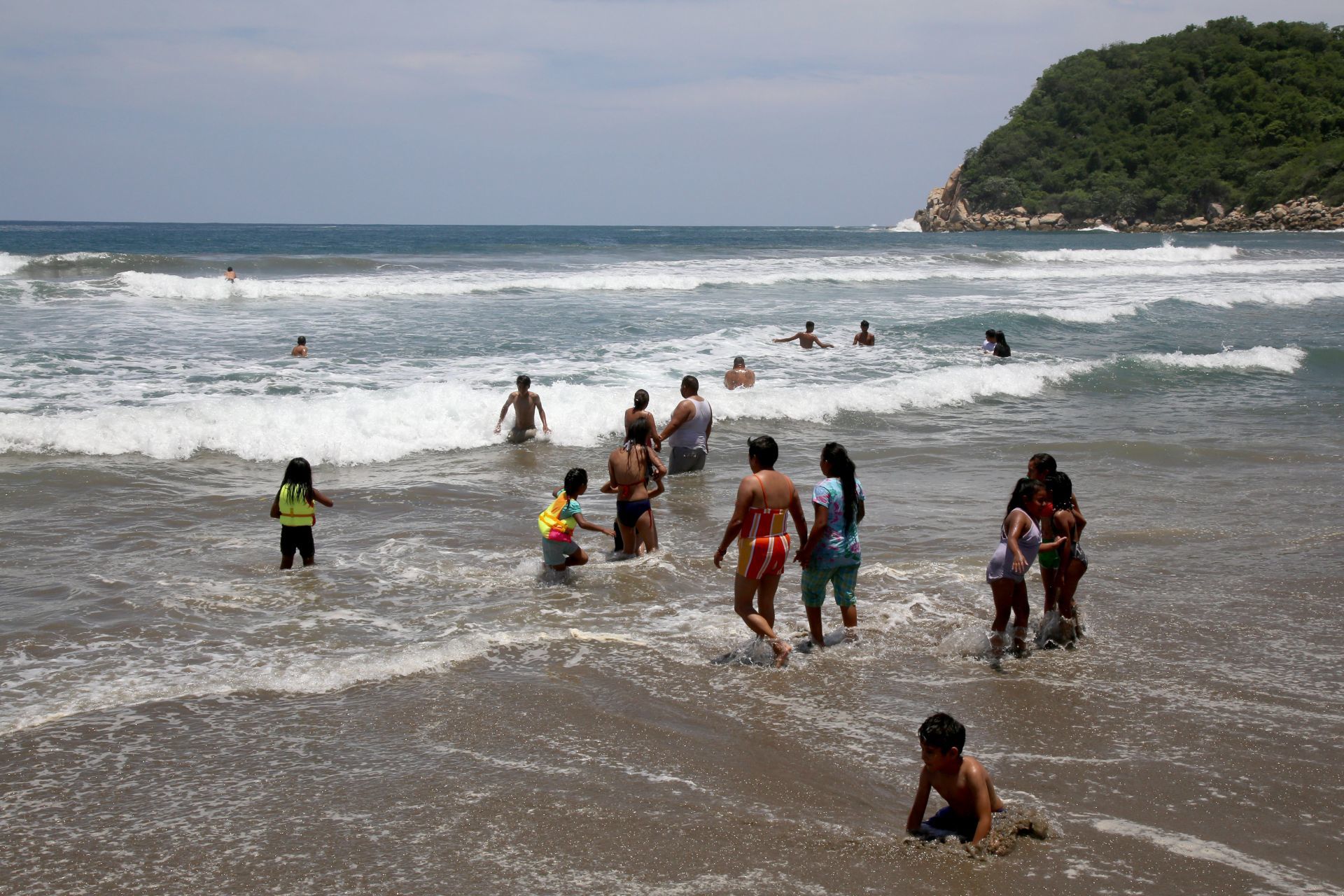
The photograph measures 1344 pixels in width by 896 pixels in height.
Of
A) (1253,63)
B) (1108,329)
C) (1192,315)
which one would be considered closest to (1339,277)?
(1192,315)

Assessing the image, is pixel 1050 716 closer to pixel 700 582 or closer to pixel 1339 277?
pixel 700 582

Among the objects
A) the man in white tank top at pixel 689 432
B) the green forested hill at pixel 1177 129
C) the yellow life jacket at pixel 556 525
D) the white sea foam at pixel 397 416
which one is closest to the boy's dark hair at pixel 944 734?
the yellow life jacket at pixel 556 525

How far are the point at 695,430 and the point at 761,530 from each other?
527 cm

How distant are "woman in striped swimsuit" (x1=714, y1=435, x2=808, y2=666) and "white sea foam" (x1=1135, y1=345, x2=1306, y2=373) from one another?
1576 centimetres

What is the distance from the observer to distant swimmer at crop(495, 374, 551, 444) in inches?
522

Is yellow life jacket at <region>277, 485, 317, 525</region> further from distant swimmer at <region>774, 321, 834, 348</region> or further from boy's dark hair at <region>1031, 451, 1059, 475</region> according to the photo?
distant swimmer at <region>774, 321, 834, 348</region>

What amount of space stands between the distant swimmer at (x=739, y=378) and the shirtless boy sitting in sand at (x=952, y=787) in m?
12.2

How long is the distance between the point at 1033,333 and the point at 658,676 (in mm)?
20938

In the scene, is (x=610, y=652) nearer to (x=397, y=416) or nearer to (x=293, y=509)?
(x=293, y=509)

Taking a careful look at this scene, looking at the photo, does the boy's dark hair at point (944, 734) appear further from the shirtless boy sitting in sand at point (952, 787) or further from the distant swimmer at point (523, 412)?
the distant swimmer at point (523, 412)

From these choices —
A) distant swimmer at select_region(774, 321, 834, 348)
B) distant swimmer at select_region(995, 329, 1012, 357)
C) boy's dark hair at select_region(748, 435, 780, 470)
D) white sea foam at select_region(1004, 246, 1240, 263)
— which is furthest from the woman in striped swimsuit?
white sea foam at select_region(1004, 246, 1240, 263)

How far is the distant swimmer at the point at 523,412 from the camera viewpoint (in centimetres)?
1325

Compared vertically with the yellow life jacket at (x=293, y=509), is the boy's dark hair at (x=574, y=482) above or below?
above

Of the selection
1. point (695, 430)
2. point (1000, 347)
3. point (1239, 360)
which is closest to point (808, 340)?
point (1000, 347)
